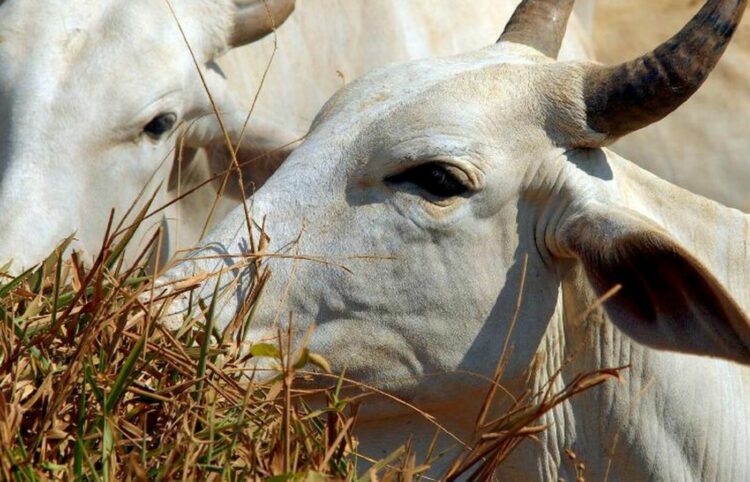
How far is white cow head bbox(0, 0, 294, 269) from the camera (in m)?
4.75

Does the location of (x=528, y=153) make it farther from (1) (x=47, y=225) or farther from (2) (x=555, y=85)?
(1) (x=47, y=225)

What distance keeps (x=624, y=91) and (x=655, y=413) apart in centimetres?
81

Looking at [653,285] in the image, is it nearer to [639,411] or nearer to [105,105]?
[639,411]

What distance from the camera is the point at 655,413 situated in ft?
11.9

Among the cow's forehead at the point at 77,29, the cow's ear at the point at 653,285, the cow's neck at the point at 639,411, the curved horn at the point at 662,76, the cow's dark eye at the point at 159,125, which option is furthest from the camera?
the cow's dark eye at the point at 159,125

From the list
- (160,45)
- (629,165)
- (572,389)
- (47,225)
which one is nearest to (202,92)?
(160,45)

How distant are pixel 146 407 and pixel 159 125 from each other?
96.8 inches

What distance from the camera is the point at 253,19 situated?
5.49 meters

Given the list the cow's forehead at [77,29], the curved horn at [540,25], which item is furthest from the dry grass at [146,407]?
the cow's forehead at [77,29]

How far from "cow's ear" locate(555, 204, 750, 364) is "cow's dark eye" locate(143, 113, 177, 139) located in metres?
2.12

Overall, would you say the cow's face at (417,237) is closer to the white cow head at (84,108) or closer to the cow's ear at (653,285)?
the cow's ear at (653,285)

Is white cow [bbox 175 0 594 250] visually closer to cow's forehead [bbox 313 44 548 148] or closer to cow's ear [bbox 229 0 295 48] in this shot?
cow's ear [bbox 229 0 295 48]

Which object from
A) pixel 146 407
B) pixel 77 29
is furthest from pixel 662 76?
pixel 77 29

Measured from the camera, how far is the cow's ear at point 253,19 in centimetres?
548
